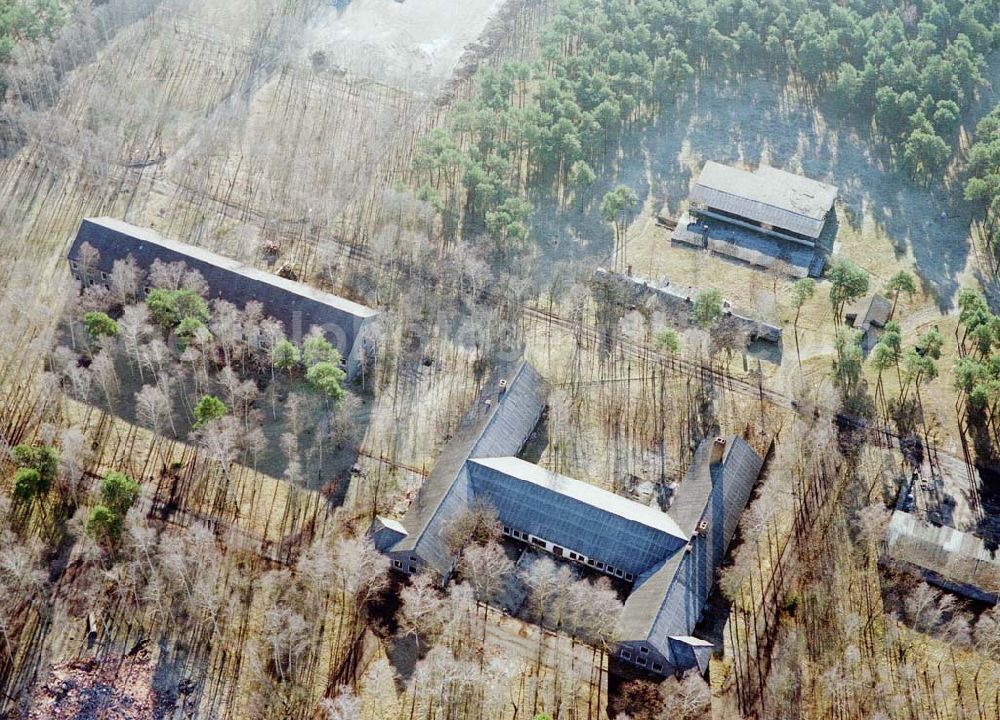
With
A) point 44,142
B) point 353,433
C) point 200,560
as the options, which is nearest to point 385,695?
point 200,560

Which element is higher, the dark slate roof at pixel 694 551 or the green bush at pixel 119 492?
the dark slate roof at pixel 694 551

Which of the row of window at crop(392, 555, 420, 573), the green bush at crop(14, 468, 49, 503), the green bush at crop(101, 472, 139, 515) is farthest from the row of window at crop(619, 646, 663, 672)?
the green bush at crop(14, 468, 49, 503)

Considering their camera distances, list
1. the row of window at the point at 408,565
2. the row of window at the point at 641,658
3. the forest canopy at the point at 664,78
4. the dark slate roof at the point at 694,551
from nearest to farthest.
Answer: the row of window at the point at 641,658, the dark slate roof at the point at 694,551, the row of window at the point at 408,565, the forest canopy at the point at 664,78

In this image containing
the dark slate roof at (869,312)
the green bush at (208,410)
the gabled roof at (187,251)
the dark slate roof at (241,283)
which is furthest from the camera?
the dark slate roof at (869,312)

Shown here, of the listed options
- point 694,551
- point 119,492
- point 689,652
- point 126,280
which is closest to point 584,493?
point 694,551

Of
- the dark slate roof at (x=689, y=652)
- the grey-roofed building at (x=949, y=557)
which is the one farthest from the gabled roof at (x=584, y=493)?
the grey-roofed building at (x=949, y=557)

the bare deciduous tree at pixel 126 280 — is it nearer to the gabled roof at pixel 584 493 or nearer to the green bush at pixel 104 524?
the green bush at pixel 104 524

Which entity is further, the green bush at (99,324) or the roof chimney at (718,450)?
the green bush at (99,324)

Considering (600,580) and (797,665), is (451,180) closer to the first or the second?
(600,580)
